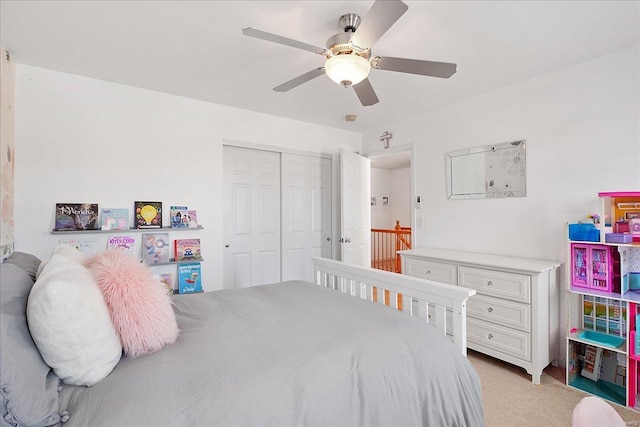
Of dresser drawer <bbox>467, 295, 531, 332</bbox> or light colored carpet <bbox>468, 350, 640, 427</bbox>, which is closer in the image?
light colored carpet <bbox>468, 350, 640, 427</bbox>

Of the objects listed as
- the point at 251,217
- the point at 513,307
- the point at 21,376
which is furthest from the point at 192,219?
the point at 513,307

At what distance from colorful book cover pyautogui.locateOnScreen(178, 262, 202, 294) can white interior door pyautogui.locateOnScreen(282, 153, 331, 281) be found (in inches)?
42.8

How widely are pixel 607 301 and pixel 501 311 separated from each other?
2.26ft

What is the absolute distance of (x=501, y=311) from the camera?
2.42 m

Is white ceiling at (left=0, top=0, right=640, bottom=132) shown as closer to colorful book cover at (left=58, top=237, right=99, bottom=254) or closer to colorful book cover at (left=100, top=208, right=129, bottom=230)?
colorful book cover at (left=100, top=208, right=129, bottom=230)

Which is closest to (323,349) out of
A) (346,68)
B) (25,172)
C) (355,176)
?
(346,68)

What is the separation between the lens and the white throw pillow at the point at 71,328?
2.85ft

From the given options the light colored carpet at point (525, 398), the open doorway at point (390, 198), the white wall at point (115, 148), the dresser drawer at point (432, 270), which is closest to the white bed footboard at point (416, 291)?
the light colored carpet at point (525, 398)

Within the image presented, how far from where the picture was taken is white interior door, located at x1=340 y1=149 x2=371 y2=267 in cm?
372

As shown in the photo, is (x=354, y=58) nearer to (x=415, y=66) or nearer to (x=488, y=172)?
(x=415, y=66)

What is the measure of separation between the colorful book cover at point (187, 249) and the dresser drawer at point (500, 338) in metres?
2.59

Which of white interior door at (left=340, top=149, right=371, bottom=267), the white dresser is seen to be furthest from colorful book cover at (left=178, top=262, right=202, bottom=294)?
the white dresser

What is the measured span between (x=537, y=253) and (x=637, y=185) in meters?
0.81

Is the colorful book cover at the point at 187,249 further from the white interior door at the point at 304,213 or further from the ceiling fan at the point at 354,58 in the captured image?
the ceiling fan at the point at 354,58
